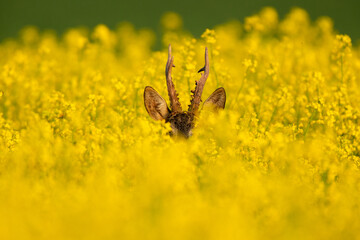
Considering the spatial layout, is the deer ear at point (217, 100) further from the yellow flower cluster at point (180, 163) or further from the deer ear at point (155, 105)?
the deer ear at point (155, 105)

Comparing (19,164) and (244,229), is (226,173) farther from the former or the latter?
(19,164)

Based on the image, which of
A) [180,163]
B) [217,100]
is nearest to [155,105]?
[217,100]

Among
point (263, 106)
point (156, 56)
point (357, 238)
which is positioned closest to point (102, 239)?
point (357, 238)

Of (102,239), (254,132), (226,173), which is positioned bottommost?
(102,239)

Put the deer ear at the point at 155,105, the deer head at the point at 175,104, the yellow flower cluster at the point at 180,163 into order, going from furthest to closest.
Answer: the deer ear at the point at 155,105, the deer head at the point at 175,104, the yellow flower cluster at the point at 180,163

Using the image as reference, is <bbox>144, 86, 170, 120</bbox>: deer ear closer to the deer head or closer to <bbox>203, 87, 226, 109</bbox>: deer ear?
the deer head

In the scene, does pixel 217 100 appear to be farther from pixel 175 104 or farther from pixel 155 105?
pixel 155 105

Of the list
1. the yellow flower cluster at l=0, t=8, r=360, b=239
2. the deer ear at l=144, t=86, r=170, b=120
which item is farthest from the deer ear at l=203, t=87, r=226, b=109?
the deer ear at l=144, t=86, r=170, b=120

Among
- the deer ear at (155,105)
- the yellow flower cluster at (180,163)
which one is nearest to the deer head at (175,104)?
the deer ear at (155,105)
